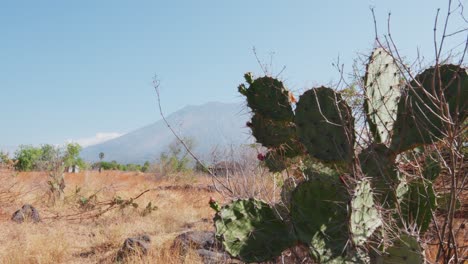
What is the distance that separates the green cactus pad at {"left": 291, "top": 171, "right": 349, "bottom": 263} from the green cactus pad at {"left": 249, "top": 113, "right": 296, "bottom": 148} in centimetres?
99

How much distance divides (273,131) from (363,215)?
151 centimetres

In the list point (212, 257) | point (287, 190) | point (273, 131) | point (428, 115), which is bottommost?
point (212, 257)

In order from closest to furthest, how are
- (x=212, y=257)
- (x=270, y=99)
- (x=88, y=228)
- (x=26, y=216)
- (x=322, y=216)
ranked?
(x=322, y=216), (x=270, y=99), (x=212, y=257), (x=88, y=228), (x=26, y=216)

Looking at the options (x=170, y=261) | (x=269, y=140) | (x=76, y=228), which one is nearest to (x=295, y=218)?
(x=269, y=140)

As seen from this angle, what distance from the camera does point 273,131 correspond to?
13.3ft

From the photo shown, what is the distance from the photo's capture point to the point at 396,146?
311 cm

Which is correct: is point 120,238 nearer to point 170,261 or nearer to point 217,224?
point 170,261

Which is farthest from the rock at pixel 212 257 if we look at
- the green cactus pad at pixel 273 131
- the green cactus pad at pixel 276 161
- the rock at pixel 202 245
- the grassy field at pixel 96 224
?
the green cactus pad at pixel 273 131

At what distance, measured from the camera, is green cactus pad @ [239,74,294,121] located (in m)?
3.87

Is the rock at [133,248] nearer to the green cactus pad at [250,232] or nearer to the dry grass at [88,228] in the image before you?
A: the dry grass at [88,228]

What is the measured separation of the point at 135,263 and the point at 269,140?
2073mm

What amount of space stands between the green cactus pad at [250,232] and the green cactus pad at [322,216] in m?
0.23

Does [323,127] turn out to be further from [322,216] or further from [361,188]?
[361,188]

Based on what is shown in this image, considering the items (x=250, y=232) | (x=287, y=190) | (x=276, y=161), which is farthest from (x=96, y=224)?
(x=250, y=232)
